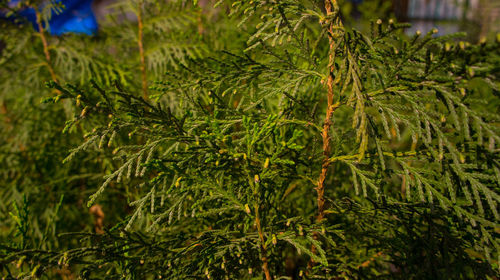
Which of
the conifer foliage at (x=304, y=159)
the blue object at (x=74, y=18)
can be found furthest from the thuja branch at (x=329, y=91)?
the blue object at (x=74, y=18)

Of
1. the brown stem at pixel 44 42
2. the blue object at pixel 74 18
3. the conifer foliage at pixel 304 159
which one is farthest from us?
the blue object at pixel 74 18

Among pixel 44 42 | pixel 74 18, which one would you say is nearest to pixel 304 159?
pixel 44 42

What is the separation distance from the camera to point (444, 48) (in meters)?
0.90

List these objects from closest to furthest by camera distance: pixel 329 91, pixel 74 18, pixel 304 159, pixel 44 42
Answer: pixel 329 91 < pixel 304 159 < pixel 44 42 < pixel 74 18

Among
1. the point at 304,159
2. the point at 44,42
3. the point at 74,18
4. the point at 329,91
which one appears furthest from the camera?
the point at 74,18

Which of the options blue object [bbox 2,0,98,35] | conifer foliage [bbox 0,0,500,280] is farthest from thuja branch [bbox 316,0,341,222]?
blue object [bbox 2,0,98,35]

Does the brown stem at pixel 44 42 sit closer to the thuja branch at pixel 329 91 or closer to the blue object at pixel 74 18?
the blue object at pixel 74 18

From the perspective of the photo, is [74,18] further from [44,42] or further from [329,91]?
[329,91]

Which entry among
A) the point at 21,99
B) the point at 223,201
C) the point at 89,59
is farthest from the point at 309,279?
the point at 21,99

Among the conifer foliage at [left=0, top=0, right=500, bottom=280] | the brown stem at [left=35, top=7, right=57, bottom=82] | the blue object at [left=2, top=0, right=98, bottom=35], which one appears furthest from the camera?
the blue object at [left=2, top=0, right=98, bottom=35]

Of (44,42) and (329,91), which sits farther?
(44,42)

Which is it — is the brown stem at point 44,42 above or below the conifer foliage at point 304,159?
above

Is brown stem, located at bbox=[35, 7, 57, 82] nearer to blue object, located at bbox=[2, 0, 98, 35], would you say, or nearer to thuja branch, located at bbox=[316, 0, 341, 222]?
blue object, located at bbox=[2, 0, 98, 35]

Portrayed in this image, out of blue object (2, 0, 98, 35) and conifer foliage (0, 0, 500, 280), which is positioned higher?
blue object (2, 0, 98, 35)
